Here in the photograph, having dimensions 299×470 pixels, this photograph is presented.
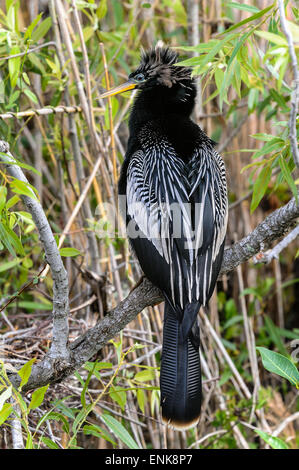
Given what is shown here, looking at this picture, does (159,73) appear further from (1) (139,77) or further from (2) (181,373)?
(2) (181,373)

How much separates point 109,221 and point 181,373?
94cm

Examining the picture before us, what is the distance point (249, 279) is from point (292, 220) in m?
2.03

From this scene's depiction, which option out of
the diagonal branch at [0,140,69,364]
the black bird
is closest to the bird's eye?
the black bird

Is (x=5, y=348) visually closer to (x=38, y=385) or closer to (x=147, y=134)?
(x=38, y=385)

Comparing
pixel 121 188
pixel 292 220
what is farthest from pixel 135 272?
pixel 292 220

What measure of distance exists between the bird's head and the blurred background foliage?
0.49 ft

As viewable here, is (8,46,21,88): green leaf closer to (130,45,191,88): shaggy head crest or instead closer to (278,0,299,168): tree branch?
(130,45,191,88): shaggy head crest

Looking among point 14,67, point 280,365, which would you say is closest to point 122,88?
point 14,67

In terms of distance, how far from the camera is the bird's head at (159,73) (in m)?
2.40

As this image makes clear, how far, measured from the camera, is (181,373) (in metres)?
1.86

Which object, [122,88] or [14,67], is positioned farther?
[122,88]

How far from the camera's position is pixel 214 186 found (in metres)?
2.08

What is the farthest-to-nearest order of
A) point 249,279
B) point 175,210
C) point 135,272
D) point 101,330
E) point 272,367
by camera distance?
point 249,279 → point 135,272 → point 175,210 → point 101,330 → point 272,367

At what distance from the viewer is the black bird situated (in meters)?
1.86
